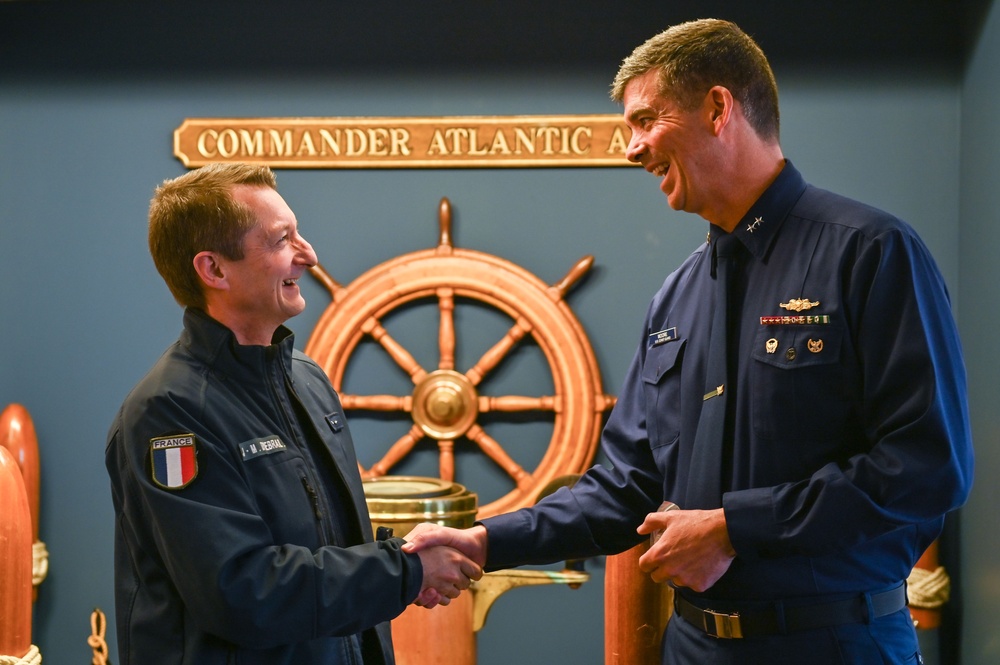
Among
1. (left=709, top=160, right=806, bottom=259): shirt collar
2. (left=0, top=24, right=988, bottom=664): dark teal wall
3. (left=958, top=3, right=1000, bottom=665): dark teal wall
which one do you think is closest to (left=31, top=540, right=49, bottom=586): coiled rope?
(left=0, top=24, right=988, bottom=664): dark teal wall

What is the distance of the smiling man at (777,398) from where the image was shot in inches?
54.1

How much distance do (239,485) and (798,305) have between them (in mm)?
809

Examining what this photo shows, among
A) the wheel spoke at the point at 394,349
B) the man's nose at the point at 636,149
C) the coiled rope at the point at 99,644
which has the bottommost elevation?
the coiled rope at the point at 99,644

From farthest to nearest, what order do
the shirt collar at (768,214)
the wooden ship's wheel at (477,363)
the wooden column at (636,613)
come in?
1. the wooden ship's wheel at (477,363)
2. the wooden column at (636,613)
3. the shirt collar at (768,214)

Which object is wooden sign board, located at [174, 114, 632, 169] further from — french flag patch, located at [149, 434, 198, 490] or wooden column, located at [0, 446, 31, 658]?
french flag patch, located at [149, 434, 198, 490]

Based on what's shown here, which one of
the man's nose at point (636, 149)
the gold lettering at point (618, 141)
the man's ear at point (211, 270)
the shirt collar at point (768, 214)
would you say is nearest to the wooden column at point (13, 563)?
the man's ear at point (211, 270)

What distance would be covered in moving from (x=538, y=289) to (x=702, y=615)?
1.73 m

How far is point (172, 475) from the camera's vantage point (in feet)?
4.53

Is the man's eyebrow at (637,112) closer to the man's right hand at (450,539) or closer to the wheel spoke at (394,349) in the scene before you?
the man's right hand at (450,539)

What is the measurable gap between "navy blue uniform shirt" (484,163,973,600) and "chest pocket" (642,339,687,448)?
13mm

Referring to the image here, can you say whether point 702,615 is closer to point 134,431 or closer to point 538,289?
point 134,431

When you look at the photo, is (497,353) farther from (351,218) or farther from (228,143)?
(228,143)

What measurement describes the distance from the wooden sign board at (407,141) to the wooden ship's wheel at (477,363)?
0.22 meters

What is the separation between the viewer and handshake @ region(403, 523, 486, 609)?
65.0 inches
